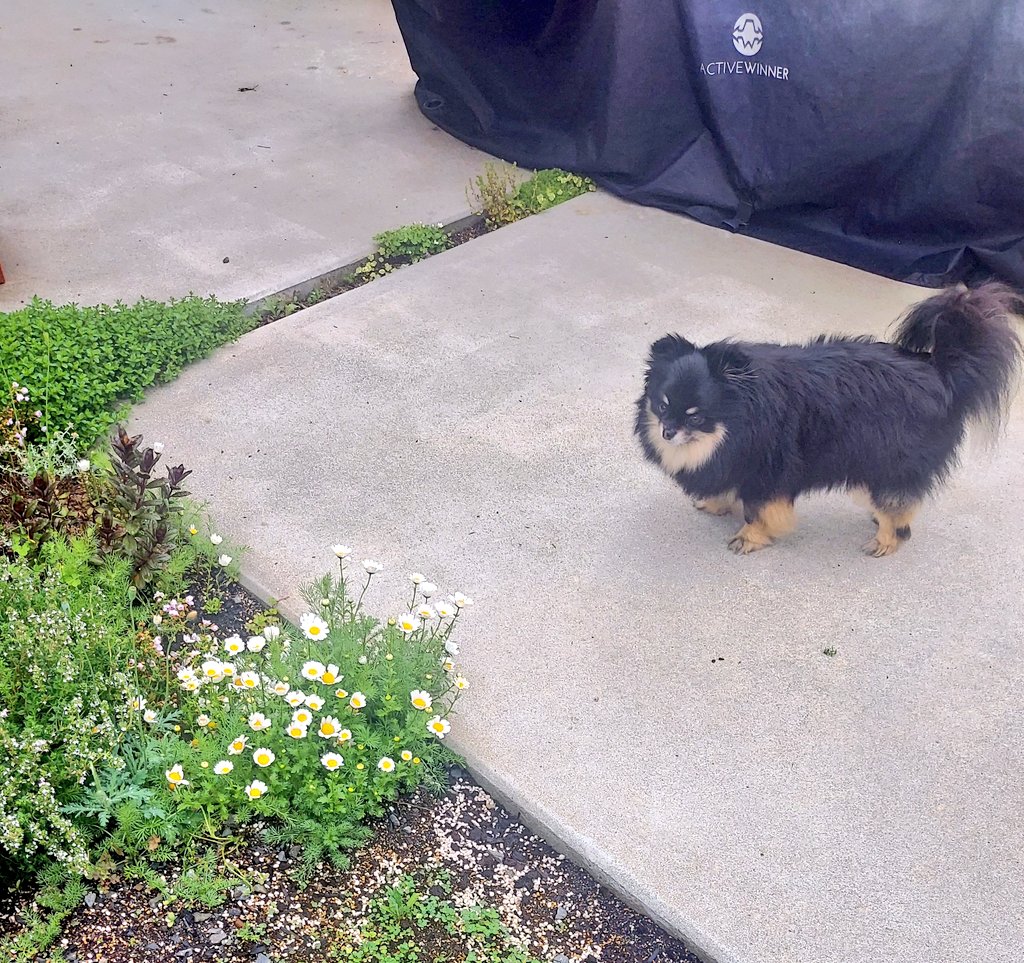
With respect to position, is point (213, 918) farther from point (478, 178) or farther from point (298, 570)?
point (478, 178)

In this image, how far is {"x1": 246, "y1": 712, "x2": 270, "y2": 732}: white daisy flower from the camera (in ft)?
8.60

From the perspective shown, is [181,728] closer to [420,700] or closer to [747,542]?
[420,700]

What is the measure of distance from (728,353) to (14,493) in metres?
2.41

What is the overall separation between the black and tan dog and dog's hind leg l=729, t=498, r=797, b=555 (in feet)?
0.06

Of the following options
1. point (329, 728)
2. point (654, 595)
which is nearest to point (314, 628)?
point (329, 728)

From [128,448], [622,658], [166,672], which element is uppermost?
[128,448]

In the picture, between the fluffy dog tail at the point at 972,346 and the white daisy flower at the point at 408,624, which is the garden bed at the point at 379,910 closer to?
the white daisy flower at the point at 408,624

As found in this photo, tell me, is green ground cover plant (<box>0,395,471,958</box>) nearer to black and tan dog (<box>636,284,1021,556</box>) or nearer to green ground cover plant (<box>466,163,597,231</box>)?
black and tan dog (<box>636,284,1021,556</box>)

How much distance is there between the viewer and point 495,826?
2848 millimetres

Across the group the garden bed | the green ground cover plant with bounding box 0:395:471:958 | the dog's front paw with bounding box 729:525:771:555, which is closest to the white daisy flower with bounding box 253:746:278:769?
the green ground cover plant with bounding box 0:395:471:958

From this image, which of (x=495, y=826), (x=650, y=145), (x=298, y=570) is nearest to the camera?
(x=495, y=826)

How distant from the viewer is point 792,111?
18.0 feet

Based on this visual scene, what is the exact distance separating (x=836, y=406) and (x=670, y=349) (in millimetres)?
578

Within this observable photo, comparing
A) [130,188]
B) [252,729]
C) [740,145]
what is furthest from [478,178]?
[252,729]
